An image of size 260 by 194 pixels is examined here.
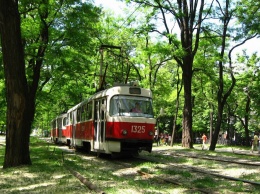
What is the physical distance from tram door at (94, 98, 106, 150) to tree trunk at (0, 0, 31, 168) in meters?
3.39

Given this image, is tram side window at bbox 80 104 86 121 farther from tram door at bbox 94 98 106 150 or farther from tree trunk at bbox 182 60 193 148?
tree trunk at bbox 182 60 193 148

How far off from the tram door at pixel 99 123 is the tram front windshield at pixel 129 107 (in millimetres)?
628

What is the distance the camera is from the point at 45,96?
2934 centimetres

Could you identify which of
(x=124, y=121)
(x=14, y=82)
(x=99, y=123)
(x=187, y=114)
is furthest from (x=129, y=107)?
(x=187, y=114)

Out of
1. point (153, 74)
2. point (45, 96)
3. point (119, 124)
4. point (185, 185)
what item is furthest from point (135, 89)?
point (153, 74)

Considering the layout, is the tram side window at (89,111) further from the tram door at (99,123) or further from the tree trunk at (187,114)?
the tree trunk at (187,114)

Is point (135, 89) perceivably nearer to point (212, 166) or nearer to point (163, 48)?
point (212, 166)

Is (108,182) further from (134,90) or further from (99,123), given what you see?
(99,123)

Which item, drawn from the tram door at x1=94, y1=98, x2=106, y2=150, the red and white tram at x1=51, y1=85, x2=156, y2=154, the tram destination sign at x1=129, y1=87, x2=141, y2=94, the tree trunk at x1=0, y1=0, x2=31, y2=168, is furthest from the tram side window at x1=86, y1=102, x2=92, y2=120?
the tree trunk at x1=0, y1=0, x2=31, y2=168

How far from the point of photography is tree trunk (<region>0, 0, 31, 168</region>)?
446 inches

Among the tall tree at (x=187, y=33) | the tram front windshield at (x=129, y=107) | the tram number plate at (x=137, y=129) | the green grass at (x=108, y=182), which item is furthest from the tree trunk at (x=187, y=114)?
the green grass at (x=108, y=182)

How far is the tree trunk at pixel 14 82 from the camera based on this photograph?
37.2 feet

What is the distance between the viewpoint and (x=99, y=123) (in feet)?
49.4

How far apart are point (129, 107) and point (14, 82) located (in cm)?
458
